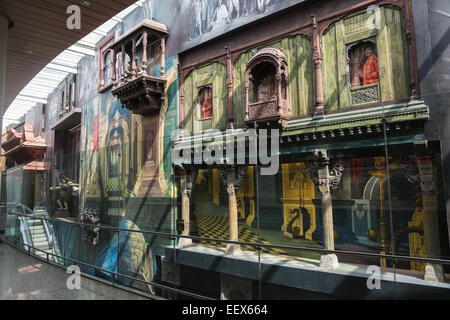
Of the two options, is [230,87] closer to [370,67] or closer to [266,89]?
[266,89]

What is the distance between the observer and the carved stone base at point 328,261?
4.90 metres

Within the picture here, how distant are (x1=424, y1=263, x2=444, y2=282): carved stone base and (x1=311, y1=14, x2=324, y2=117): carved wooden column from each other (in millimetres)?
4199

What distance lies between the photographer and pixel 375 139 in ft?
17.4

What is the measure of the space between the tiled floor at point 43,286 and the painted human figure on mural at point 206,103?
629 cm

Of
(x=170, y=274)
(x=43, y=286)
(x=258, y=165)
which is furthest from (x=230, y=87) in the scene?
(x=43, y=286)

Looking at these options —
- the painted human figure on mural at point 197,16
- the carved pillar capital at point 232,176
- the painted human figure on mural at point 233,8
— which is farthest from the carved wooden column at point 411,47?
the painted human figure on mural at point 197,16

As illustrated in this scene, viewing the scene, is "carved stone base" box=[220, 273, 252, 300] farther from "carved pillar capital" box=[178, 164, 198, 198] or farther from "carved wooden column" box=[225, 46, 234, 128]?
"carved wooden column" box=[225, 46, 234, 128]

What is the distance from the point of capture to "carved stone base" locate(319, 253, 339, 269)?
16.1ft

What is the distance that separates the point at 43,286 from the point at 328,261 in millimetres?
4464

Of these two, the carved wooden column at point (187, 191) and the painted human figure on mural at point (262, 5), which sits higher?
the painted human figure on mural at point (262, 5)

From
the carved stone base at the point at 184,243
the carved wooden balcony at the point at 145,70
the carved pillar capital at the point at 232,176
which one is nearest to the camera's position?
the carved stone base at the point at 184,243

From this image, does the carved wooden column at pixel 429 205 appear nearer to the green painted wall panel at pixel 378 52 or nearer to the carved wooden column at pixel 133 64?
the green painted wall panel at pixel 378 52

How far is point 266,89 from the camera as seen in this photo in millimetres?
8852

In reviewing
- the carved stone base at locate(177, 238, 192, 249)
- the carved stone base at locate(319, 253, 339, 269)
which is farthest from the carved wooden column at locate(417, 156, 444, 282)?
the carved stone base at locate(177, 238, 192, 249)
